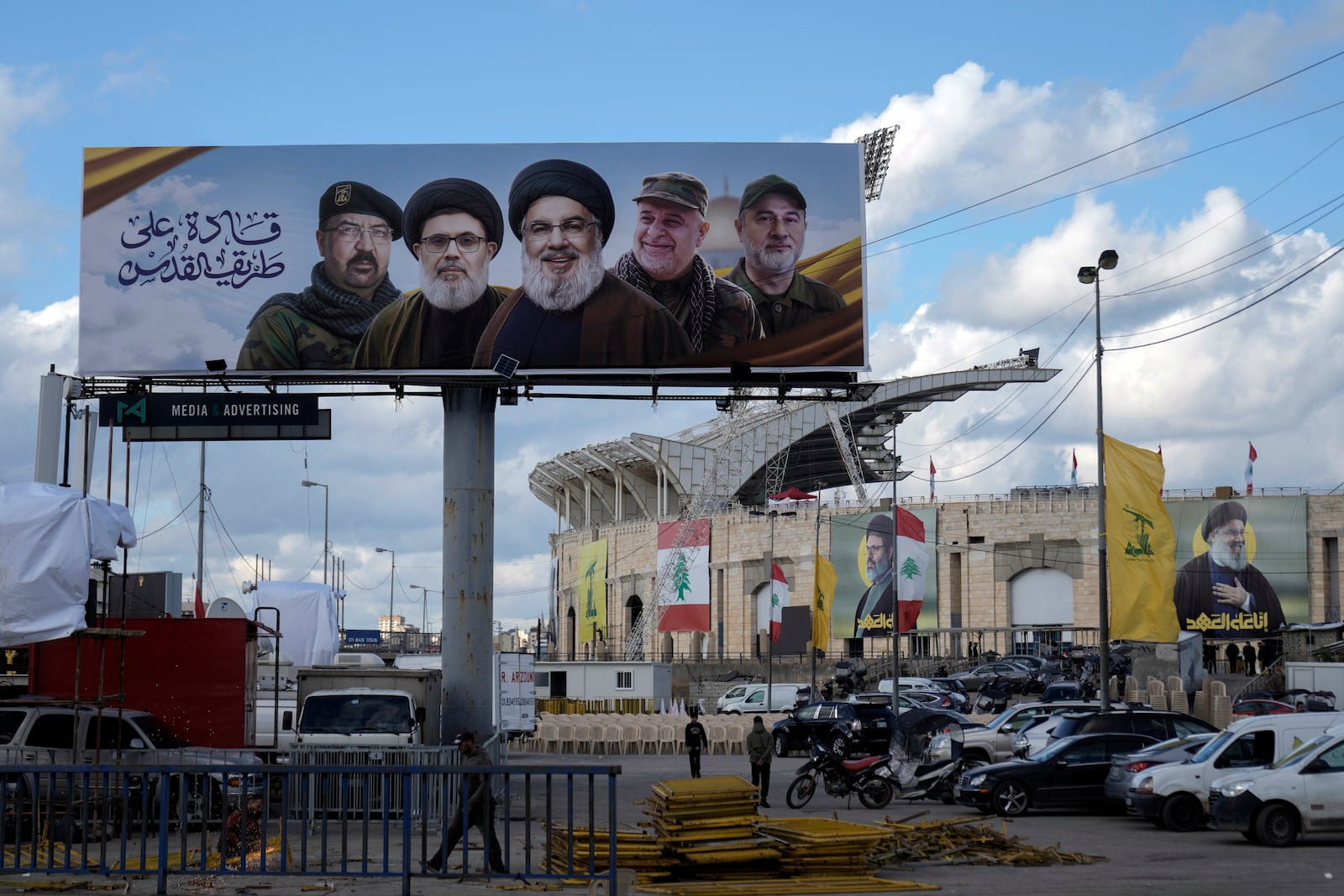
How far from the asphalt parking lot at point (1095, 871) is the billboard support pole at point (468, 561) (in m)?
5.22

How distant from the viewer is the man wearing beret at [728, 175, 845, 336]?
27.9 m

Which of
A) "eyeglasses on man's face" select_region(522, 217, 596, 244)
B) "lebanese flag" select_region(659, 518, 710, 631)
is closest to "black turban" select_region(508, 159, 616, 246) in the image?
"eyeglasses on man's face" select_region(522, 217, 596, 244)

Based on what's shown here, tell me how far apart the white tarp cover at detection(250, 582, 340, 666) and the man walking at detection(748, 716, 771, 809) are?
1402 cm

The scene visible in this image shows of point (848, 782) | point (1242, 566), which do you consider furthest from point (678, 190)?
point (1242, 566)

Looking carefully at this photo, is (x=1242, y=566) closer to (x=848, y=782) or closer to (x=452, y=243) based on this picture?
(x=848, y=782)

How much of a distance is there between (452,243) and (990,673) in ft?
125

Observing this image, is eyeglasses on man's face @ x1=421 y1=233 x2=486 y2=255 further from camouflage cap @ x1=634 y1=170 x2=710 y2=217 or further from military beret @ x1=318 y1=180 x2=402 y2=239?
camouflage cap @ x1=634 y1=170 x2=710 y2=217

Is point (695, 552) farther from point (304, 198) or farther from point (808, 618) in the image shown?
point (304, 198)

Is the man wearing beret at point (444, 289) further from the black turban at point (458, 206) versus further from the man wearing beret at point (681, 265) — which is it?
the man wearing beret at point (681, 265)

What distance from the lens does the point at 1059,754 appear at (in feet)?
71.5

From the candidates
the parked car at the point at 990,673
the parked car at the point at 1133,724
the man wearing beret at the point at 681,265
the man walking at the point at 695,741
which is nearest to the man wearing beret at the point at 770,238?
the man wearing beret at the point at 681,265

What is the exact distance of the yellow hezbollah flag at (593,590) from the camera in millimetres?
88812

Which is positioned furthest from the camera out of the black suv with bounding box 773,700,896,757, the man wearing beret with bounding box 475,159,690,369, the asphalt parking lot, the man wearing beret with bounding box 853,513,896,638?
the man wearing beret with bounding box 853,513,896,638

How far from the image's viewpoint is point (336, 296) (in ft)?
90.3
